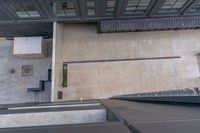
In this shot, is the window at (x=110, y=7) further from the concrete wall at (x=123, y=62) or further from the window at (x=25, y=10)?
the window at (x=25, y=10)

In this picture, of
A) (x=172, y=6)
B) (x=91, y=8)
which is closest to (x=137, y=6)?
(x=172, y=6)

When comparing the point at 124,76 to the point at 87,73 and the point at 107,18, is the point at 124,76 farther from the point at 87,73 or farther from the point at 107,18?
the point at 107,18

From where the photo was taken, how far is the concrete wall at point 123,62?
1661 cm

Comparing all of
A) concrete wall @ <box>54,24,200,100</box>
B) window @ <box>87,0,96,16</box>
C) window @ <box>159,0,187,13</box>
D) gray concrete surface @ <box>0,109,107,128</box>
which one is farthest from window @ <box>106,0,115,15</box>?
gray concrete surface @ <box>0,109,107,128</box>

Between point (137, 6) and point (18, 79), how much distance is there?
10412mm

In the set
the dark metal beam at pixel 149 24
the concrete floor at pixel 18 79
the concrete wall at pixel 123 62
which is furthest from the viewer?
the concrete floor at pixel 18 79

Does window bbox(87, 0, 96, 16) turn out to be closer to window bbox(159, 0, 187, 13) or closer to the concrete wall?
the concrete wall

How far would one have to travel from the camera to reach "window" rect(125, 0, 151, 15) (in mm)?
14672

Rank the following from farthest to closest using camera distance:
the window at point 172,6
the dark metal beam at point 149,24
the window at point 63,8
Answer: the dark metal beam at point 149,24 → the window at point 172,6 → the window at point 63,8

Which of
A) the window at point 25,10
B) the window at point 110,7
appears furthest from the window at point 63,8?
the window at point 110,7

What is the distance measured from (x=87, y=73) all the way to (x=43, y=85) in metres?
3.82

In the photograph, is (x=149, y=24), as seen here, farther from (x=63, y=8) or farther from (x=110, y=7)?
(x=63, y=8)

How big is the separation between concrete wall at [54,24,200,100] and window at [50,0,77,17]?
1.89 m

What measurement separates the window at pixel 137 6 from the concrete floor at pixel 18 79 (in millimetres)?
7472
